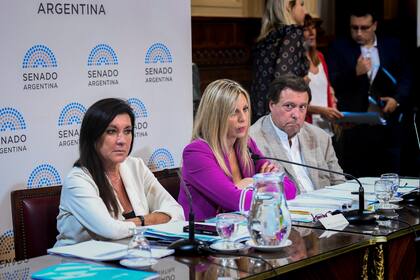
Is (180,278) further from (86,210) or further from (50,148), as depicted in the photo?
(50,148)

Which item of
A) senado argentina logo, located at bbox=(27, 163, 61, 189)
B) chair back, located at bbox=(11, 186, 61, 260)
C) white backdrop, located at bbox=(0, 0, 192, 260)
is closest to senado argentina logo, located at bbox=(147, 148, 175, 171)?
white backdrop, located at bbox=(0, 0, 192, 260)

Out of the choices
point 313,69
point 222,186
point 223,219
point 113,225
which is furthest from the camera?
point 313,69

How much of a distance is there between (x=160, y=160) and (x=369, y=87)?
7.29 feet

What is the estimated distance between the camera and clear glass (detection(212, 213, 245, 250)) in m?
2.70

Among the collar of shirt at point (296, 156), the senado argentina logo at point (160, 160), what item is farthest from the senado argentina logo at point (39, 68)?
the collar of shirt at point (296, 156)

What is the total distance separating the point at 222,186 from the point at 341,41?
2889mm

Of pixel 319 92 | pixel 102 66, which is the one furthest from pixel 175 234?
pixel 319 92

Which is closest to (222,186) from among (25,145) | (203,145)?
(203,145)

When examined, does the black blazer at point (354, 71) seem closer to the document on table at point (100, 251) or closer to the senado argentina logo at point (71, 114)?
the senado argentina logo at point (71, 114)

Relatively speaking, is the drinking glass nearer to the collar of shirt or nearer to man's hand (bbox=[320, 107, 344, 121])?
the collar of shirt

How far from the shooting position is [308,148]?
4488mm

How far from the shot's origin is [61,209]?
3.42m

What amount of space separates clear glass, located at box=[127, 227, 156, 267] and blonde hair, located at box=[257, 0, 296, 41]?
2.93m

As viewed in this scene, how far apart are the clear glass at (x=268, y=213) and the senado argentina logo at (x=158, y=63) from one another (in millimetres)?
1883
